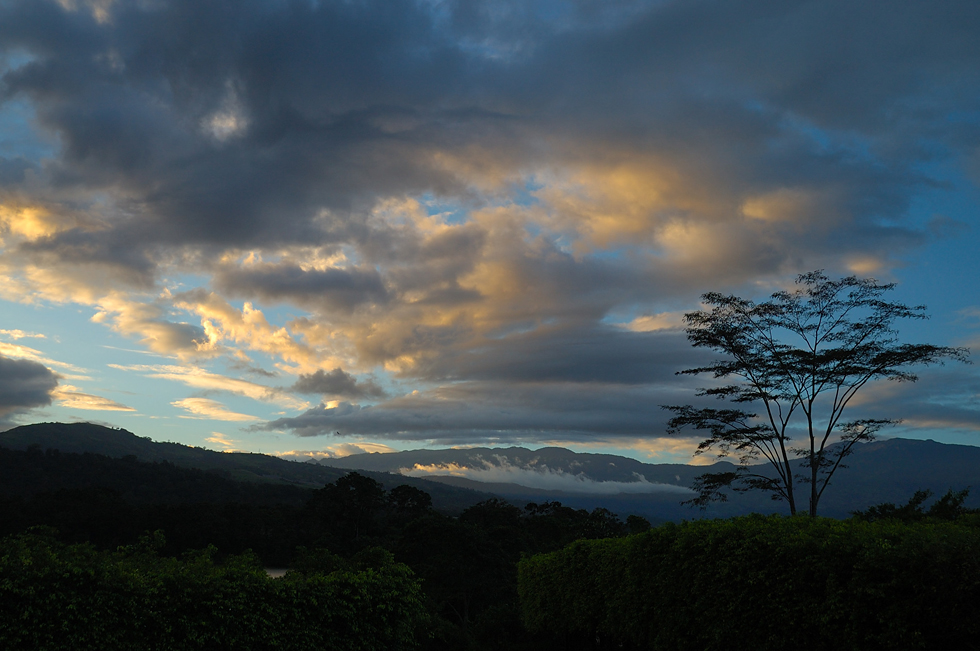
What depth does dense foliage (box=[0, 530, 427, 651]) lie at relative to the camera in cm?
1180

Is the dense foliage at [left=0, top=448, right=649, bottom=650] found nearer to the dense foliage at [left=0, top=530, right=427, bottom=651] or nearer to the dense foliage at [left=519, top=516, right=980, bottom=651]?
the dense foliage at [left=0, top=530, right=427, bottom=651]

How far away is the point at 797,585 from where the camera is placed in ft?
27.5

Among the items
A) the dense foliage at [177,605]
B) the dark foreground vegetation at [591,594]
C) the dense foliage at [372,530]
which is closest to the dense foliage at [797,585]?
the dark foreground vegetation at [591,594]

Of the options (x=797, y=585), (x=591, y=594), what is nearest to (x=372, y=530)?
(x=591, y=594)

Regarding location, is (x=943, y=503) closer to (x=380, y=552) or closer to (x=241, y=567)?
(x=380, y=552)

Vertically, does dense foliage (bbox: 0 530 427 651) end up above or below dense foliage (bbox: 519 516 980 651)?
below

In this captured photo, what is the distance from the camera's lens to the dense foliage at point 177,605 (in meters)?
11.8

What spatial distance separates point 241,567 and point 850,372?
24.9 meters

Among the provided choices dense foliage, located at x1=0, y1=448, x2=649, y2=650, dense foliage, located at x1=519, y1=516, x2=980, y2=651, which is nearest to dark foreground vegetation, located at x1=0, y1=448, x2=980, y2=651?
dense foliage, located at x1=519, y1=516, x2=980, y2=651

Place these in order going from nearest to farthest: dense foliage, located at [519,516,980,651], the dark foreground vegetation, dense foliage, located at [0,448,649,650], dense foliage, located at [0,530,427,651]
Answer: dense foliage, located at [519,516,980,651] < the dark foreground vegetation < dense foliage, located at [0,530,427,651] < dense foliage, located at [0,448,649,650]

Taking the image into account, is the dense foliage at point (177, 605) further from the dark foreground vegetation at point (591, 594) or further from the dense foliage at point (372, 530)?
the dense foliage at point (372, 530)

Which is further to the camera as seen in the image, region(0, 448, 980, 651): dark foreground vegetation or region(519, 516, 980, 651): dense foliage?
region(0, 448, 980, 651): dark foreground vegetation

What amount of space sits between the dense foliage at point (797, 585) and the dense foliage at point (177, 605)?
6.39 meters

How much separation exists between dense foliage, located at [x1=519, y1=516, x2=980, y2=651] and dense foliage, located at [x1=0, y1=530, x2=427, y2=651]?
639 cm
